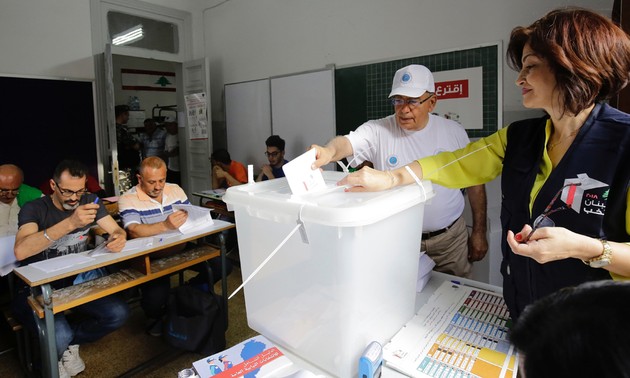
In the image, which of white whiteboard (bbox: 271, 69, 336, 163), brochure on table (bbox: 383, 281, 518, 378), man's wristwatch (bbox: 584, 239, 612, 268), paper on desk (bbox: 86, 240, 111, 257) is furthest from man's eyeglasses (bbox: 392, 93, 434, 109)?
white whiteboard (bbox: 271, 69, 336, 163)

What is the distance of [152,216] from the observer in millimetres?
2547

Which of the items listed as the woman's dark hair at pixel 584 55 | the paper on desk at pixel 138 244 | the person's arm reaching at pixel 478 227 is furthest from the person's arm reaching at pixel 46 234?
the woman's dark hair at pixel 584 55

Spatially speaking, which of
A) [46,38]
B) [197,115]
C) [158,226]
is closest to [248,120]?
[197,115]

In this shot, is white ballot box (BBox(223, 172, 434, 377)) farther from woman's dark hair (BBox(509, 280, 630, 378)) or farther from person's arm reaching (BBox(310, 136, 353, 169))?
woman's dark hair (BBox(509, 280, 630, 378))

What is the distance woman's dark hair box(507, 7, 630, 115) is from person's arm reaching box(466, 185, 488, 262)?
43.7 inches

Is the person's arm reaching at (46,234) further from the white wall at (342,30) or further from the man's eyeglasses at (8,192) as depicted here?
the white wall at (342,30)

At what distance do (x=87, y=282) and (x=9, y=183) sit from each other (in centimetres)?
110

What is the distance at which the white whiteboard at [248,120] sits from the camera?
4.43 metres

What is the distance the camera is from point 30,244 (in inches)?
77.4

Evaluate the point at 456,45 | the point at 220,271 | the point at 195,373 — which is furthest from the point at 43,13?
the point at 195,373

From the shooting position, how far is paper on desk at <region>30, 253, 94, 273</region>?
1.83m

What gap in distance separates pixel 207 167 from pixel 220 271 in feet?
7.95

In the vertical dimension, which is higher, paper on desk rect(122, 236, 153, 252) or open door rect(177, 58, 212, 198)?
open door rect(177, 58, 212, 198)

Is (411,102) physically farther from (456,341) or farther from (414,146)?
(456,341)
